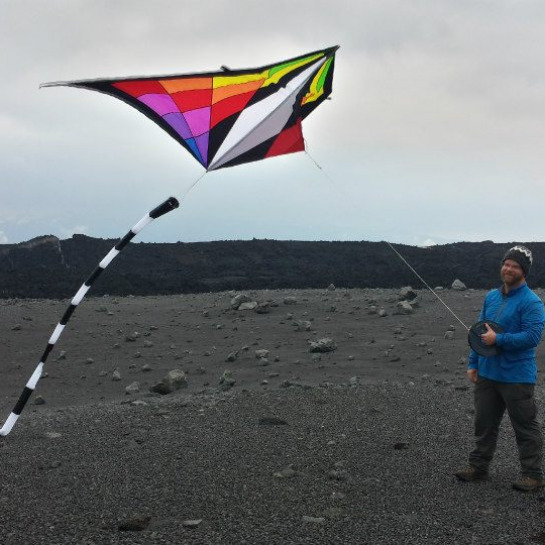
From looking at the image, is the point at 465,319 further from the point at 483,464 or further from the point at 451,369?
the point at 483,464

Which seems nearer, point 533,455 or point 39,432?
point 533,455

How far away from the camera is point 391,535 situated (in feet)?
14.1

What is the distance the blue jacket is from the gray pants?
0.29 ft

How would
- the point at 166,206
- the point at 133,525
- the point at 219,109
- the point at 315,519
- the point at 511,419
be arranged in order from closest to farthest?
1. the point at 133,525
2. the point at 315,519
3. the point at 166,206
4. the point at 511,419
5. the point at 219,109

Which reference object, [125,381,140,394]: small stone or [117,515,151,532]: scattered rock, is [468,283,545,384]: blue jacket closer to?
[117,515,151,532]: scattered rock

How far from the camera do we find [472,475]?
536 cm

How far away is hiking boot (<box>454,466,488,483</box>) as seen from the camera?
536 centimetres

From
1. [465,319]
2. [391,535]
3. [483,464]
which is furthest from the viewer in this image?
[465,319]

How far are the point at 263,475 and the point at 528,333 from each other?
2419 mm

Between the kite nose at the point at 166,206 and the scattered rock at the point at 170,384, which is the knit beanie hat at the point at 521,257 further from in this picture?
the scattered rock at the point at 170,384

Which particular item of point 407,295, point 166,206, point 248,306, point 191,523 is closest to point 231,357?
point 248,306

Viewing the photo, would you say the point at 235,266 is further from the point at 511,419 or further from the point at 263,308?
the point at 511,419

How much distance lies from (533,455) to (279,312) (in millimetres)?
9394

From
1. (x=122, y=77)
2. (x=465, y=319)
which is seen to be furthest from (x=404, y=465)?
(x=465, y=319)
